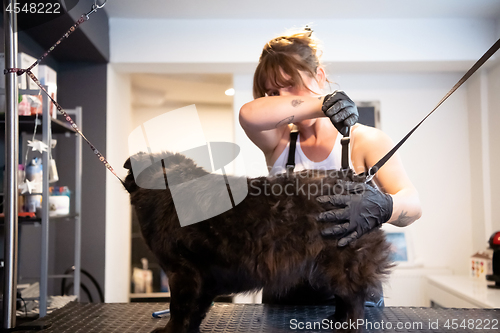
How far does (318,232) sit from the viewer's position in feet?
1.96

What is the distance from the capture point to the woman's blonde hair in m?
0.90

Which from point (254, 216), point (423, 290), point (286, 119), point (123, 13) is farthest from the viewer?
point (423, 290)

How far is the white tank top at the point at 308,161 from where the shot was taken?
3.06ft

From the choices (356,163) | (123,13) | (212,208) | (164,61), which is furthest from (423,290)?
(123,13)

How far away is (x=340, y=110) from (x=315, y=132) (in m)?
0.35

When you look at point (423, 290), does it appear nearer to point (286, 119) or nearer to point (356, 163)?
point (356, 163)

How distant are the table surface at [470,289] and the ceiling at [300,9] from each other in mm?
1949

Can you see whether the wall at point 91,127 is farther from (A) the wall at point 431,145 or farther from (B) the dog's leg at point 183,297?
(B) the dog's leg at point 183,297

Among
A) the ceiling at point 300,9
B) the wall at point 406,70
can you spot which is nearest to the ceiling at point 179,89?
the wall at point 406,70

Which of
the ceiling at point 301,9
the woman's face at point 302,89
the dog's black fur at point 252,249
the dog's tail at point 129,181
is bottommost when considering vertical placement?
the dog's black fur at point 252,249

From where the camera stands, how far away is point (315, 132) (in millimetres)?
1036

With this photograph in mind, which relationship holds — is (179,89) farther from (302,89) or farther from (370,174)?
(370,174)

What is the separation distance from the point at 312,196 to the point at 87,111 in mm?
2673

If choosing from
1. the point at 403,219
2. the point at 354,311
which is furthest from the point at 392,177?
the point at 354,311
